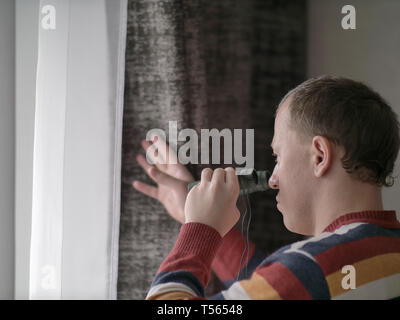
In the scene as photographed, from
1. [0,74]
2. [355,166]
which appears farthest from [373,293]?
[0,74]

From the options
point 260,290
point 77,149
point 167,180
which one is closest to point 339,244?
point 260,290

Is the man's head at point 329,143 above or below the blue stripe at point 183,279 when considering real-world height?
above

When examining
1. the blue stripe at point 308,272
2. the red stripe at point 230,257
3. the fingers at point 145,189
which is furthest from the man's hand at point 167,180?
the blue stripe at point 308,272

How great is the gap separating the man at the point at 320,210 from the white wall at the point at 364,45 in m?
0.16

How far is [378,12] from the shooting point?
0.98 metres

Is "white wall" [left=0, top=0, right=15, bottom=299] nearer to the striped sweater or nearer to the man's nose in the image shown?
the striped sweater

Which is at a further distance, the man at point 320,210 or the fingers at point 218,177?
the fingers at point 218,177

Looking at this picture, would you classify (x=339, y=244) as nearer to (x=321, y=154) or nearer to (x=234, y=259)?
(x=321, y=154)

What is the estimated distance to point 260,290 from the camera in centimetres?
69

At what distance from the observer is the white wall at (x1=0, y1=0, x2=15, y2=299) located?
3.03 feet

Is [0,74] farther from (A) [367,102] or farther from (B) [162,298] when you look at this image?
(A) [367,102]

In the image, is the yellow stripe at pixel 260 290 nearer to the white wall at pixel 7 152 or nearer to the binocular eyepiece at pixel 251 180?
the binocular eyepiece at pixel 251 180

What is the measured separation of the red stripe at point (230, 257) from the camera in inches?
39.2

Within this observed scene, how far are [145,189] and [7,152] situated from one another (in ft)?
0.97
